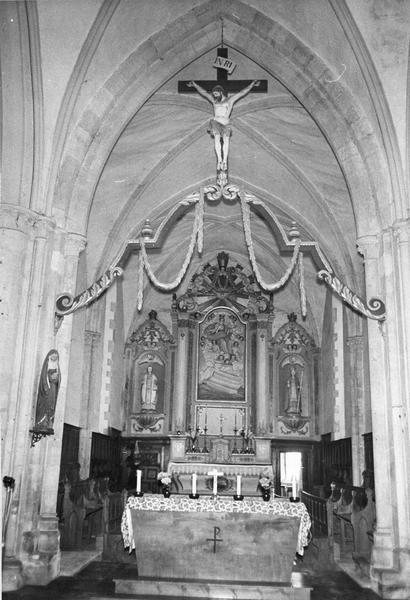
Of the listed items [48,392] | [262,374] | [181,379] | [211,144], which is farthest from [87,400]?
[48,392]

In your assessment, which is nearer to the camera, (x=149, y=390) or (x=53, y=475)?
(x=53, y=475)

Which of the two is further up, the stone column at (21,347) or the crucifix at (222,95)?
the crucifix at (222,95)

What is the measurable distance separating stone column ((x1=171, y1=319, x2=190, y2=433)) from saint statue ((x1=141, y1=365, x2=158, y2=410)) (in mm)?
587

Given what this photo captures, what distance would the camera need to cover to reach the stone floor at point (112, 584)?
22.0 feet

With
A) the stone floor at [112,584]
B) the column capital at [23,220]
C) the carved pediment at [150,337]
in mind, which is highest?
the carved pediment at [150,337]

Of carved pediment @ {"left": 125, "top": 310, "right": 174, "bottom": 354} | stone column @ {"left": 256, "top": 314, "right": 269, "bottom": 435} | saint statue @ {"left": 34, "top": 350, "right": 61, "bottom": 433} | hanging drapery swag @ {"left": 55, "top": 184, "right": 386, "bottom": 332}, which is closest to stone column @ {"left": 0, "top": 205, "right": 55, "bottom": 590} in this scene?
saint statue @ {"left": 34, "top": 350, "right": 61, "bottom": 433}

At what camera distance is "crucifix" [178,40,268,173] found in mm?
8695

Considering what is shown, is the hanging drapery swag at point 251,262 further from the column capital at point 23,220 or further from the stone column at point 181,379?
the stone column at point 181,379

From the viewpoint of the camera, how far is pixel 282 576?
712cm

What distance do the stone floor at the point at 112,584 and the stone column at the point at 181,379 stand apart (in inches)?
330

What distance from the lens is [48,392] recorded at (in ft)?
25.4

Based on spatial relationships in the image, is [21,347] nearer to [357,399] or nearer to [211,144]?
[211,144]

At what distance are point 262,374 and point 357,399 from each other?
14.0 ft

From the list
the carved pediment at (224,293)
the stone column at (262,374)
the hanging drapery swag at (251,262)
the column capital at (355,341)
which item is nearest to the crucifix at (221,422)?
the stone column at (262,374)
